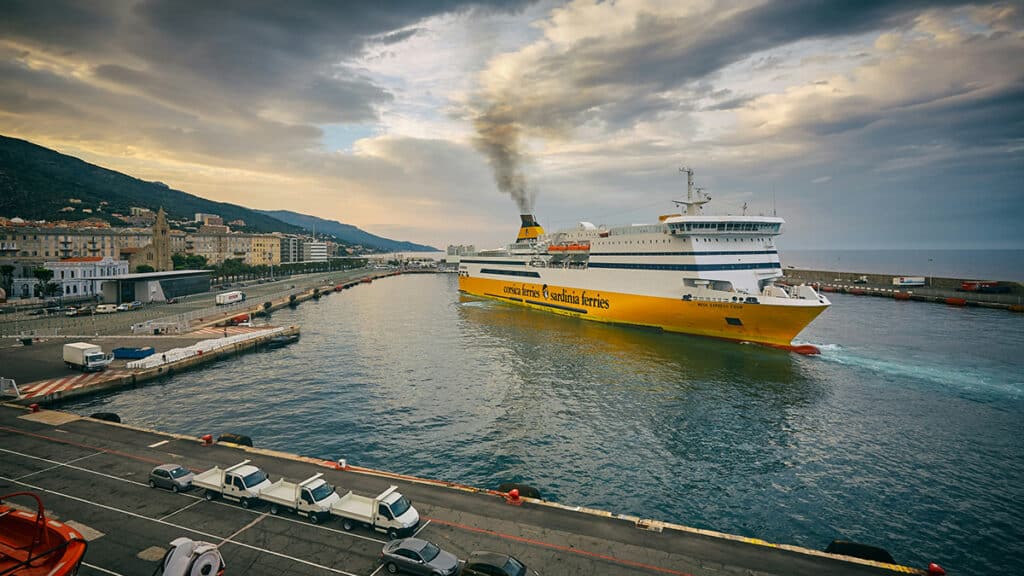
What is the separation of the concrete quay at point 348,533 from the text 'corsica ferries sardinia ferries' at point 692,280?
28401 millimetres

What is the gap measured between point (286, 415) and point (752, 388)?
2785 centimetres

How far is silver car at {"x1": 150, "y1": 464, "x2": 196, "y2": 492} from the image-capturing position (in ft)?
45.9

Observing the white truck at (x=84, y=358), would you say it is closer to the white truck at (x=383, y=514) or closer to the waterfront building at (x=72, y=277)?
the white truck at (x=383, y=514)

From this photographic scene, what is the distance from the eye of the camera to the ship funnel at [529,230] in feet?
227

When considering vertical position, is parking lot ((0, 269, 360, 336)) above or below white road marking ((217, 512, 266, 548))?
above

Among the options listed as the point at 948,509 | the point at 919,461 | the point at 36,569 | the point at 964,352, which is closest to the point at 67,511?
the point at 36,569

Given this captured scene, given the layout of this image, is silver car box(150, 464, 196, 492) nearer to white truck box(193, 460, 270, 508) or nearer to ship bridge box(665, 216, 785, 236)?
white truck box(193, 460, 270, 508)

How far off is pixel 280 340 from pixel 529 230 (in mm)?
40935

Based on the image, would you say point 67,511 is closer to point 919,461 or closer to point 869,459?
point 869,459

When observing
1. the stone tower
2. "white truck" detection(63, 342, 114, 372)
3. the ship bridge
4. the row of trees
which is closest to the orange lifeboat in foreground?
"white truck" detection(63, 342, 114, 372)

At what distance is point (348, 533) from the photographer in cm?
1210

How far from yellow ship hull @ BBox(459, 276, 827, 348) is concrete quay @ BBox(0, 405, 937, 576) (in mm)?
27892

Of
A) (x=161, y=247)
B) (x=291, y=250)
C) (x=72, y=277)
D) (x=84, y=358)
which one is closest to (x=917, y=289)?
(x=84, y=358)

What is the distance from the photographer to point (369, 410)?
79.4 feet
